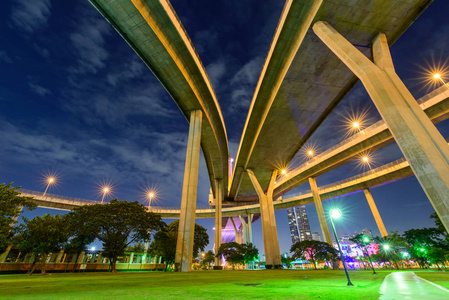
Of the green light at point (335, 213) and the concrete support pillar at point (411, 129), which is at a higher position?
the concrete support pillar at point (411, 129)

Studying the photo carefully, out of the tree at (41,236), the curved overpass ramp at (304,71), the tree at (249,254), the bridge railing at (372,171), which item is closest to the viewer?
the curved overpass ramp at (304,71)

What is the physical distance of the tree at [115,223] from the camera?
24.4 meters

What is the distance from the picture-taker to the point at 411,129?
8586 millimetres

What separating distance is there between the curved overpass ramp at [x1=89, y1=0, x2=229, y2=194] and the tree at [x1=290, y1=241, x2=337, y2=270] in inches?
1078

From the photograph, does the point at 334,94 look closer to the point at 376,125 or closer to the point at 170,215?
the point at 376,125

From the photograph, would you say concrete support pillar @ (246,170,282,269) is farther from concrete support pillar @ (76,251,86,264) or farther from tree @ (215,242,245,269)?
concrete support pillar @ (76,251,86,264)

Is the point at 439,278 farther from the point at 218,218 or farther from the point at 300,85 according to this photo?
the point at 218,218

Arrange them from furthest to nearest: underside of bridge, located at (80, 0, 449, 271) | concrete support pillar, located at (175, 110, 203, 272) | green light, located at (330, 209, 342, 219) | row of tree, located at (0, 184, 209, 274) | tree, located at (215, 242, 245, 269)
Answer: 1. tree, located at (215, 242, 245, 269)
2. row of tree, located at (0, 184, 209, 274)
3. concrete support pillar, located at (175, 110, 203, 272)
4. green light, located at (330, 209, 342, 219)
5. underside of bridge, located at (80, 0, 449, 271)

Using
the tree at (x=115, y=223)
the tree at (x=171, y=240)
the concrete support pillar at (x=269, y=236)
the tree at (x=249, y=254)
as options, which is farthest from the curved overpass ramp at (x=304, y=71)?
the tree at (x=115, y=223)

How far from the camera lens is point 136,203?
2716 cm

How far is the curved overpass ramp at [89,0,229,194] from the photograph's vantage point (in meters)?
16.2

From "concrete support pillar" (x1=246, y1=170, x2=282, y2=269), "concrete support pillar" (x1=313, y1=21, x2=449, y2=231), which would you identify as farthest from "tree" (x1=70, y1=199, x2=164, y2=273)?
"concrete support pillar" (x1=313, y1=21, x2=449, y2=231)

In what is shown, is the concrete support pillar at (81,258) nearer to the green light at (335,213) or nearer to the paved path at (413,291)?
the green light at (335,213)

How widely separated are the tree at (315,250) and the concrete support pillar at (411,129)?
2966 cm
